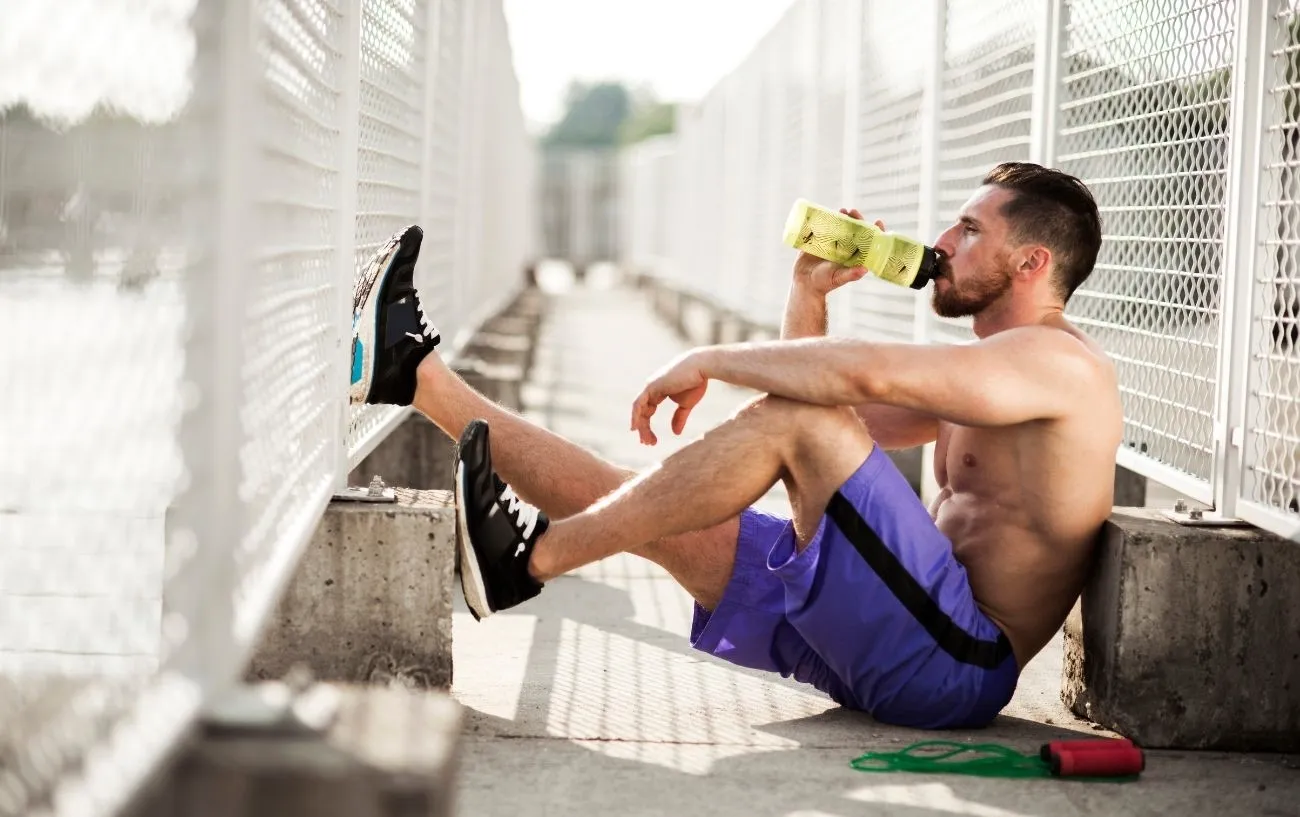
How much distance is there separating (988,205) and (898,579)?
3.31ft

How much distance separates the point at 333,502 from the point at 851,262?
1.49 m

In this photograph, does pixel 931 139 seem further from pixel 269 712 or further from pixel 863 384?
pixel 269 712

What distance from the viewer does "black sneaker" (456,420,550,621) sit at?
11.5 ft

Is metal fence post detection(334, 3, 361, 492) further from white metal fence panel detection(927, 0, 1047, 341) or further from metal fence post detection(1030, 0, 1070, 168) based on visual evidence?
white metal fence panel detection(927, 0, 1047, 341)

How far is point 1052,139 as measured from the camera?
5602 millimetres

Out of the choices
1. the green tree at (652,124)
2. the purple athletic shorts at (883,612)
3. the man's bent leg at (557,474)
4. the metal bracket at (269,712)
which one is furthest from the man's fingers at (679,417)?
the green tree at (652,124)

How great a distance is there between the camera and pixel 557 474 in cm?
396

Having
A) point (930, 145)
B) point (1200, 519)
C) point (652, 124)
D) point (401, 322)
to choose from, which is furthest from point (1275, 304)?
point (652, 124)

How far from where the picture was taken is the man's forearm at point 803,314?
14.0ft

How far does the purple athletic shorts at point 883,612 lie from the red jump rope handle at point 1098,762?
292 millimetres

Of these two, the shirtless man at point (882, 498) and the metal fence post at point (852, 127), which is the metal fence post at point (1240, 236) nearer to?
the shirtless man at point (882, 498)

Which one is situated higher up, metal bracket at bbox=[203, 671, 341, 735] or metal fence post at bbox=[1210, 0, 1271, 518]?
metal fence post at bbox=[1210, 0, 1271, 518]

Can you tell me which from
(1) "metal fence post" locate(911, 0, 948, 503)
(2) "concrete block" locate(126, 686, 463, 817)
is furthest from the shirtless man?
(1) "metal fence post" locate(911, 0, 948, 503)

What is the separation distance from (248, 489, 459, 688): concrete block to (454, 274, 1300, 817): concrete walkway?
22 cm
